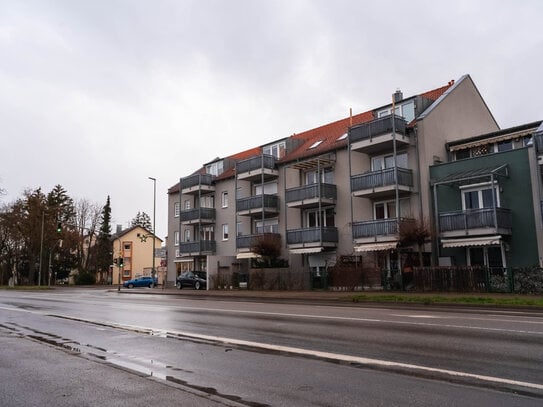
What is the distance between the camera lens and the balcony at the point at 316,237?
34819mm

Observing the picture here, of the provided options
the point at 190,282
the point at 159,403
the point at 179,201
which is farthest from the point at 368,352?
the point at 179,201

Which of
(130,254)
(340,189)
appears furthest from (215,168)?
(130,254)

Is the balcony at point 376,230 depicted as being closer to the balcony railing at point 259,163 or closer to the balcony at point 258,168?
the balcony at point 258,168

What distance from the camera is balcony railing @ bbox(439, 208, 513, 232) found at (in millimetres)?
26422

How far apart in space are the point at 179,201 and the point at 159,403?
47.4 meters

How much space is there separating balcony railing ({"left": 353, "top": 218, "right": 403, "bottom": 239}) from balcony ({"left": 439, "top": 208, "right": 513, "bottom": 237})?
2.79 m

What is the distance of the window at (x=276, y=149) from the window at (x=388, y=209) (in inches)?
433

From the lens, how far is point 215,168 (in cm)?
5006

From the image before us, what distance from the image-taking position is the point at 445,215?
93.2 feet

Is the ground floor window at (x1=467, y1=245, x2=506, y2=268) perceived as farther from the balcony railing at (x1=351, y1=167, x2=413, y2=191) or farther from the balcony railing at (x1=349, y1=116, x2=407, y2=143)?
the balcony railing at (x1=349, y1=116, x2=407, y2=143)

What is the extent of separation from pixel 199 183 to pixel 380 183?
20981 mm

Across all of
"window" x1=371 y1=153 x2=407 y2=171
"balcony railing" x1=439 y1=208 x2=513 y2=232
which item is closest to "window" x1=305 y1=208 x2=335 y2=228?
"window" x1=371 y1=153 x2=407 y2=171

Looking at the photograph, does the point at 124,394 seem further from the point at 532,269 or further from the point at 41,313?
A: the point at 532,269

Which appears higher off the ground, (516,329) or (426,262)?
(426,262)
